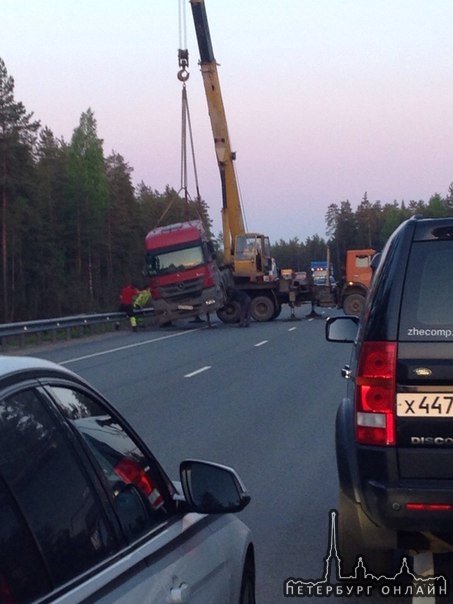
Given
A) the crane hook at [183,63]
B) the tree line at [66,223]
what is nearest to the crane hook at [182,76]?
the crane hook at [183,63]

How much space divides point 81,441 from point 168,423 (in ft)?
33.3

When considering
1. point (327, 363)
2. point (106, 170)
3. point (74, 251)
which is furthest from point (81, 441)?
point (106, 170)

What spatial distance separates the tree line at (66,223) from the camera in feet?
231

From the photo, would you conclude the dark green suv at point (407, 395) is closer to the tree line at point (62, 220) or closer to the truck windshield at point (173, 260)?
the truck windshield at point (173, 260)

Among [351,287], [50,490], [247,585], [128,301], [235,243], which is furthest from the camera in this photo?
[351,287]

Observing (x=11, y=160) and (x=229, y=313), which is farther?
(x=11, y=160)

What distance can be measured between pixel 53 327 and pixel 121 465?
87.8ft

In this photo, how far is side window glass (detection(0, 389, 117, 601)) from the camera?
2725mm

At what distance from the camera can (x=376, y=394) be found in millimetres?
5312

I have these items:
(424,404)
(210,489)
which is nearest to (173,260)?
(424,404)

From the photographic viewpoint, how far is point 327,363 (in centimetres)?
2192

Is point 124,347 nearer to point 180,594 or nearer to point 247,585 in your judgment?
point 247,585

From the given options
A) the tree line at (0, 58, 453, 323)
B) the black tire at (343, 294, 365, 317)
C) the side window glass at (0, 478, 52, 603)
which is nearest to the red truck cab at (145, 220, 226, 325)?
the black tire at (343, 294, 365, 317)

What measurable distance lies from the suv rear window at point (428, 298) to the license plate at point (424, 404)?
0.87 feet
